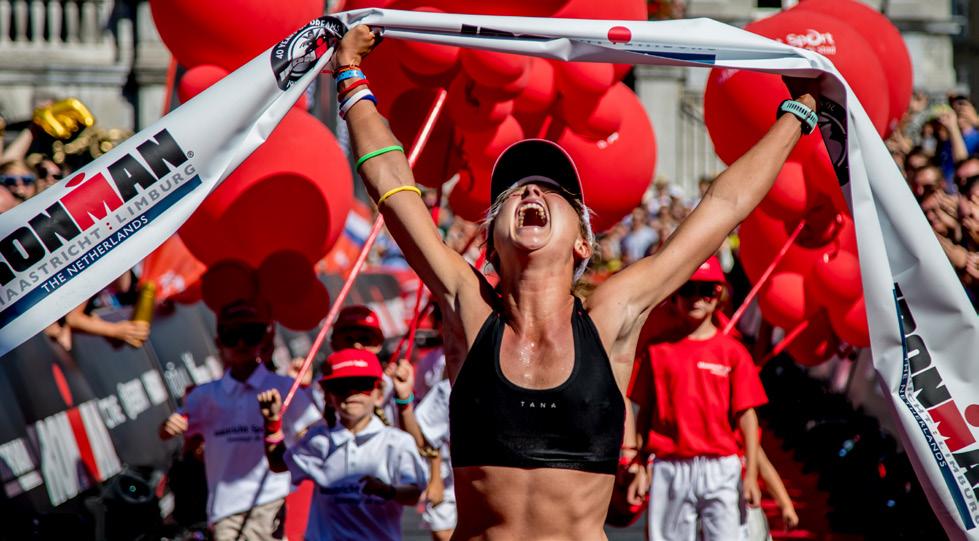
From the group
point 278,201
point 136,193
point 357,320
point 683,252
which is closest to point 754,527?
point 357,320

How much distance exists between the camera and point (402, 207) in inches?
145

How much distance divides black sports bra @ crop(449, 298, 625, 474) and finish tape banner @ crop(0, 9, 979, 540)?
3.57 ft

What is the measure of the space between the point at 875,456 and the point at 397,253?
33.3 feet

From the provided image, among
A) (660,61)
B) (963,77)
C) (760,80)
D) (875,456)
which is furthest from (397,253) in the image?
(963,77)

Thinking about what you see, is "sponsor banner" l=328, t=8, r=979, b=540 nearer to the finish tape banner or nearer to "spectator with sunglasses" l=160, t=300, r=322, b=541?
the finish tape banner

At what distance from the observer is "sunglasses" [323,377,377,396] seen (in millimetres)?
6047

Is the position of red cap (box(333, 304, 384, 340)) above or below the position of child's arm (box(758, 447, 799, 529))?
above

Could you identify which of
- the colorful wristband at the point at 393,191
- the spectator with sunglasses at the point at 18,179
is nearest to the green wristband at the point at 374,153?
the colorful wristband at the point at 393,191

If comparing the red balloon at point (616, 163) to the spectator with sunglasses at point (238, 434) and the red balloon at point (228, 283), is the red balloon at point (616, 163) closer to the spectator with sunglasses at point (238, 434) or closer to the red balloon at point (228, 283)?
the red balloon at point (228, 283)

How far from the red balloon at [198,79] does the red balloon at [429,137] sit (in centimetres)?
91

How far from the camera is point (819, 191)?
7.62 meters

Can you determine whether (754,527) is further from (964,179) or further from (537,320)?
(537,320)

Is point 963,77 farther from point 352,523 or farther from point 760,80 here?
point 352,523

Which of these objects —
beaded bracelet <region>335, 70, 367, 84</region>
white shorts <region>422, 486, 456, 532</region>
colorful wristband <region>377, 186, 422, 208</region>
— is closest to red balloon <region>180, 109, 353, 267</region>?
white shorts <region>422, 486, 456, 532</region>
